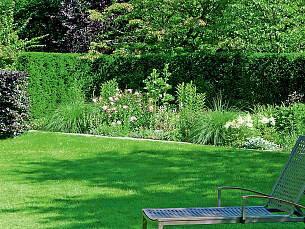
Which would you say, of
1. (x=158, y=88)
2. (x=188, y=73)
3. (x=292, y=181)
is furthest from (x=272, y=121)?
(x=292, y=181)

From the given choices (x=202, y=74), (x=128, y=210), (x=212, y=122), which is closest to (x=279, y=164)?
(x=212, y=122)

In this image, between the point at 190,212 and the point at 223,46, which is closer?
the point at 190,212

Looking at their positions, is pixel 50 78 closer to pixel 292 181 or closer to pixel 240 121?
pixel 240 121

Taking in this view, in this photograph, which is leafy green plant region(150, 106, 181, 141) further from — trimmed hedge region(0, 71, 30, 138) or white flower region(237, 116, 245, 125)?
trimmed hedge region(0, 71, 30, 138)

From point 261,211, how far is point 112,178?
3.55 metres

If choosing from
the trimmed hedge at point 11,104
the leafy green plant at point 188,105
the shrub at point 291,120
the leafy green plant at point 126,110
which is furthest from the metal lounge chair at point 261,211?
the trimmed hedge at point 11,104

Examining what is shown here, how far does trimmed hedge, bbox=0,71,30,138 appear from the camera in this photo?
11852mm

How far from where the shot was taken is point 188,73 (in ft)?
45.2

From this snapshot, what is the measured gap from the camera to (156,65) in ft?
46.6

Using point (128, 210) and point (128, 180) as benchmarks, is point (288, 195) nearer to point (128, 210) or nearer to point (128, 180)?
point (128, 210)

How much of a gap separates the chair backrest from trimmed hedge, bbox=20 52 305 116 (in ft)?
25.4

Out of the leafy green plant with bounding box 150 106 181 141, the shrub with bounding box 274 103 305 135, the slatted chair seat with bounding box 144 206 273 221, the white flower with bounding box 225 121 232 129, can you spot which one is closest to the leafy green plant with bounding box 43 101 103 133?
the leafy green plant with bounding box 150 106 181 141

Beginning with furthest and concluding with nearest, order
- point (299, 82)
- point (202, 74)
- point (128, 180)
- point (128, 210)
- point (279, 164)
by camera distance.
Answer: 1. point (202, 74)
2. point (299, 82)
3. point (279, 164)
4. point (128, 180)
5. point (128, 210)

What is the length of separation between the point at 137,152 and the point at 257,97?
4.64 m
